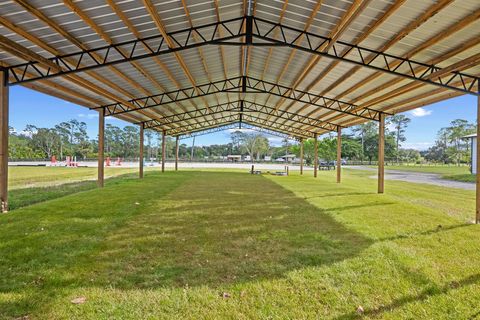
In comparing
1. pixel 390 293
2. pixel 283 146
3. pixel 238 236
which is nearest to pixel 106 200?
pixel 238 236

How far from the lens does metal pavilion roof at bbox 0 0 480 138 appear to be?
6785 mm

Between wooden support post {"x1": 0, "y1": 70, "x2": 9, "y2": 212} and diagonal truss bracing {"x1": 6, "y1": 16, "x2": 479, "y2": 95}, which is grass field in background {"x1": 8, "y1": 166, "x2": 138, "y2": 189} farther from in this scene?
diagonal truss bracing {"x1": 6, "y1": 16, "x2": 479, "y2": 95}

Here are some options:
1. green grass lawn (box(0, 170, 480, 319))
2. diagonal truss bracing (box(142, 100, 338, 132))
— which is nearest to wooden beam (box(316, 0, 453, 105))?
green grass lawn (box(0, 170, 480, 319))

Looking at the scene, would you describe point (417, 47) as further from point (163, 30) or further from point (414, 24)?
point (163, 30)

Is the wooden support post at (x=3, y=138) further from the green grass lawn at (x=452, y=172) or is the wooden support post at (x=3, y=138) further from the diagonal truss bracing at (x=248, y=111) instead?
the green grass lawn at (x=452, y=172)

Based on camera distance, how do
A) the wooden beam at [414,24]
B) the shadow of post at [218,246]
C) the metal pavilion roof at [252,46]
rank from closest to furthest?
the shadow of post at [218,246], the wooden beam at [414,24], the metal pavilion roof at [252,46]

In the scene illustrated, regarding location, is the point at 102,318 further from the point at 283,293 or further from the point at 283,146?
the point at 283,146

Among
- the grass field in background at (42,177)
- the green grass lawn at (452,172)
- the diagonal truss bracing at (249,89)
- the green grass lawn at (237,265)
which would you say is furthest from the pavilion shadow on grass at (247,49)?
the green grass lawn at (452,172)

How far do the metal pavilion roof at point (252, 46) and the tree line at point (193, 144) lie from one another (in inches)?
1840

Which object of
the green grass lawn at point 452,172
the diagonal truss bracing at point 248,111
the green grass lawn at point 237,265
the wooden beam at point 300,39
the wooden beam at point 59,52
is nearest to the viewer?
the green grass lawn at point 237,265

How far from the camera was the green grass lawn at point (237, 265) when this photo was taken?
11.3 ft

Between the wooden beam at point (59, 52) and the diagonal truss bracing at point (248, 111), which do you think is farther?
the diagonal truss bracing at point (248, 111)

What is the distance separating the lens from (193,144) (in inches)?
3465

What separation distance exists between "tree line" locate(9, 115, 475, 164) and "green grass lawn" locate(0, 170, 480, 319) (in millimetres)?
52561
